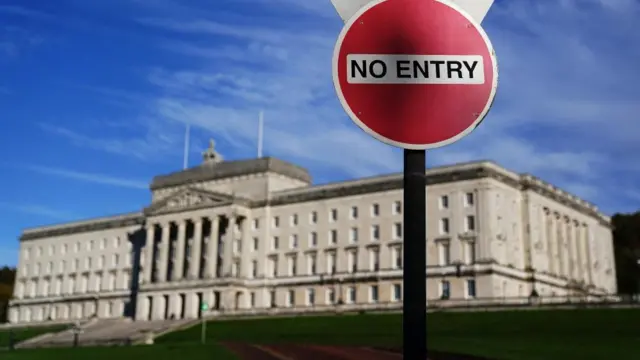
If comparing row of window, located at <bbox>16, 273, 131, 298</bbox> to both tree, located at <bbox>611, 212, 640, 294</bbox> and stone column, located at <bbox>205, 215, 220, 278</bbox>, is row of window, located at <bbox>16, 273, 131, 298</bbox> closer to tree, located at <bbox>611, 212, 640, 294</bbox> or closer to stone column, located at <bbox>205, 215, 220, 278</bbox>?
stone column, located at <bbox>205, 215, 220, 278</bbox>

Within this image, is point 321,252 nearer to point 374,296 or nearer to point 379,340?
point 374,296

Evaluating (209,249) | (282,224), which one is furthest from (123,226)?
(282,224)

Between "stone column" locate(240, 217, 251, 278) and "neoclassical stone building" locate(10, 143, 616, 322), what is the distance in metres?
0.15

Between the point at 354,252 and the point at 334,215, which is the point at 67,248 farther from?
the point at 354,252

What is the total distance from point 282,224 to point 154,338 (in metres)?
30.7

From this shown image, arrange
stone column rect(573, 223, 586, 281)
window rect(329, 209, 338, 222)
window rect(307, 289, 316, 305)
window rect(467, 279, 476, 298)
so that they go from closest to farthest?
window rect(467, 279, 476, 298) → window rect(307, 289, 316, 305) → window rect(329, 209, 338, 222) → stone column rect(573, 223, 586, 281)

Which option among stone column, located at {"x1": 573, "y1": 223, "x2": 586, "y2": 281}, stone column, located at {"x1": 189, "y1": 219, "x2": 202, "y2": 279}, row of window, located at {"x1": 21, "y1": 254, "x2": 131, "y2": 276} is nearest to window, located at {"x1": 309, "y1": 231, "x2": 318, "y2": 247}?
stone column, located at {"x1": 189, "y1": 219, "x2": 202, "y2": 279}

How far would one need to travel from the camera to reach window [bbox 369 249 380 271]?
318 feet

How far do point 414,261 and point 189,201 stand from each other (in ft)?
361

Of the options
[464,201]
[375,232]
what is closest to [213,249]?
[375,232]

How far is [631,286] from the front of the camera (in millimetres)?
116438

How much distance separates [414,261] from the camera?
3307 mm

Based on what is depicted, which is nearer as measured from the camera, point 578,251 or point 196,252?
point 578,251

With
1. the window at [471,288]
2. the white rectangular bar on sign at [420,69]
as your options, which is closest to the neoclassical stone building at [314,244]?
the window at [471,288]
